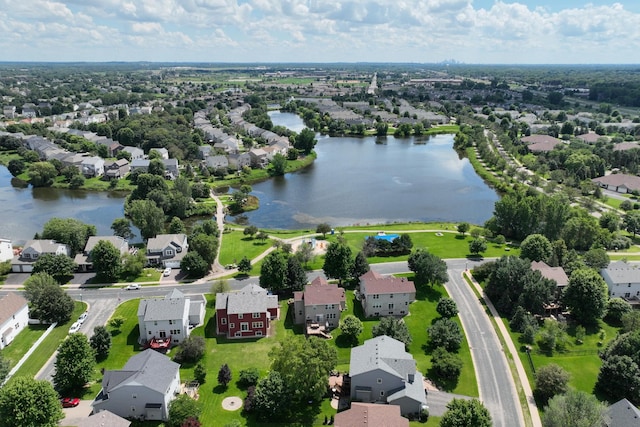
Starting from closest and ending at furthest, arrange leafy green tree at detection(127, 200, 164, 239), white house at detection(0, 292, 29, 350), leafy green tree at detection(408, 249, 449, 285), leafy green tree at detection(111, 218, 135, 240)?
1. white house at detection(0, 292, 29, 350)
2. leafy green tree at detection(408, 249, 449, 285)
3. leafy green tree at detection(127, 200, 164, 239)
4. leafy green tree at detection(111, 218, 135, 240)

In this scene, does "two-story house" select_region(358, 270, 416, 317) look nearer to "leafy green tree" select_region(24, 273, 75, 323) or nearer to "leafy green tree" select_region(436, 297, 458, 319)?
"leafy green tree" select_region(436, 297, 458, 319)

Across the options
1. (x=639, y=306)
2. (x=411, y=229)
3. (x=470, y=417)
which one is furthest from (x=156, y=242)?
(x=639, y=306)

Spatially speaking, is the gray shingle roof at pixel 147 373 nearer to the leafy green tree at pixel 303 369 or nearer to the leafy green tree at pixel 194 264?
the leafy green tree at pixel 303 369

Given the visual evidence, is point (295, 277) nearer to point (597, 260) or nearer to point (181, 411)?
point (181, 411)

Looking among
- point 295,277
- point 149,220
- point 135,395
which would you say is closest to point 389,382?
point 295,277

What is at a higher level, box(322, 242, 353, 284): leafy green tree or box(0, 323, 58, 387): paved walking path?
box(322, 242, 353, 284): leafy green tree

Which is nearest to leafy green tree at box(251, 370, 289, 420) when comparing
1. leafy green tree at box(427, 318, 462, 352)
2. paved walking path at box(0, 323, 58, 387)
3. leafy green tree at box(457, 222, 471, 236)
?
leafy green tree at box(427, 318, 462, 352)

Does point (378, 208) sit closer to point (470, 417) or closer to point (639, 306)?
point (639, 306)
